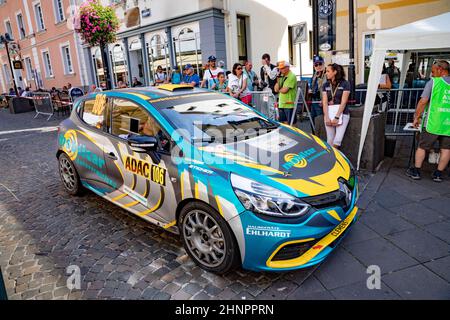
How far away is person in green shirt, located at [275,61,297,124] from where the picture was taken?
22.2 feet

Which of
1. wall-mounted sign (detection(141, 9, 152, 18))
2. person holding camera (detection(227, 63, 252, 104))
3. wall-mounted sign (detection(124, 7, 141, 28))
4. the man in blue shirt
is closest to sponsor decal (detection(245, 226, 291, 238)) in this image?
person holding camera (detection(227, 63, 252, 104))

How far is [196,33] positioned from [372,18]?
6.67 metres

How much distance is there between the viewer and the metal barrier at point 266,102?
27.1 ft

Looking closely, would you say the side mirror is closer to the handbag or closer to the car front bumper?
the car front bumper

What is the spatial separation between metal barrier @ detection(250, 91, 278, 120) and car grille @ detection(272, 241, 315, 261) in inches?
228

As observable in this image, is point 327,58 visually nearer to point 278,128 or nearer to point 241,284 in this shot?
point 278,128

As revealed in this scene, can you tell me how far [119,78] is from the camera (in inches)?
709

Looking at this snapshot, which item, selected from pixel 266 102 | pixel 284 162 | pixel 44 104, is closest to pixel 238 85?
pixel 266 102

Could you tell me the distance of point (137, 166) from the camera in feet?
11.5

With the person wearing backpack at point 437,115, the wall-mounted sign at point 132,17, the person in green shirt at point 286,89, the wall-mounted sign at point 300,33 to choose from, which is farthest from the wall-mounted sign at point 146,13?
the person wearing backpack at point 437,115

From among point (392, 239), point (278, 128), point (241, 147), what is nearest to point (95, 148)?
point (241, 147)

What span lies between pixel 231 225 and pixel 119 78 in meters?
17.2

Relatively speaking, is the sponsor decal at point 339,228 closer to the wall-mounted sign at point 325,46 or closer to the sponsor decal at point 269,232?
the sponsor decal at point 269,232

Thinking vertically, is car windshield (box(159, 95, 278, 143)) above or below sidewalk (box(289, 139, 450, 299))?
above
